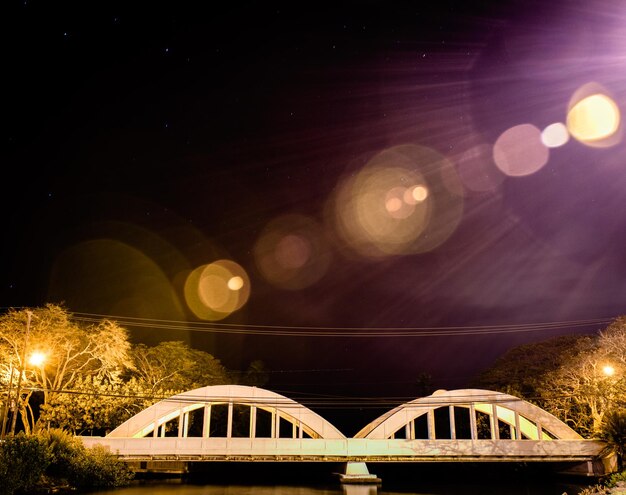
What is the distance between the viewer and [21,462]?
68.0 ft

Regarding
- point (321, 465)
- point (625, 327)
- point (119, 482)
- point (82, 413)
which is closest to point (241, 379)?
point (321, 465)

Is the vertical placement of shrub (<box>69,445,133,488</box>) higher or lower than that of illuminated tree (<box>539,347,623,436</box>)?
lower

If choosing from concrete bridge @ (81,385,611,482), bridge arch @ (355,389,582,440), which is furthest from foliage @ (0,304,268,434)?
bridge arch @ (355,389,582,440)

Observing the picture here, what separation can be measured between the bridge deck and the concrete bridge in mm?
49

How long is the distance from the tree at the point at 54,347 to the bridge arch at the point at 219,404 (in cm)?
302

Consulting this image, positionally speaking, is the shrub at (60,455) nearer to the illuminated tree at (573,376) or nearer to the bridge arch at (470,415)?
the bridge arch at (470,415)

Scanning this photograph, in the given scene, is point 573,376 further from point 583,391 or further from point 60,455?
point 60,455

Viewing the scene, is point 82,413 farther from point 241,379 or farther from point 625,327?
point 625,327

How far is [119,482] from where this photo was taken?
89.1 feet

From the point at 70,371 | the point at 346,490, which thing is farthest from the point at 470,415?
the point at 70,371

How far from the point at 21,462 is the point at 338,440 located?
54.3ft

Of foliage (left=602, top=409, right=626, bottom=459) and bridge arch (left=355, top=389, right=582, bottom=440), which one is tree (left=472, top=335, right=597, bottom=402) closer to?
Answer: bridge arch (left=355, top=389, right=582, bottom=440)

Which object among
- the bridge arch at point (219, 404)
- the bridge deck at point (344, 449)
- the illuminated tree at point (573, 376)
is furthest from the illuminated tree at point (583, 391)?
the bridge arch at point (219, 404)

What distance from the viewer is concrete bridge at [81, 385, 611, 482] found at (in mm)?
30234
